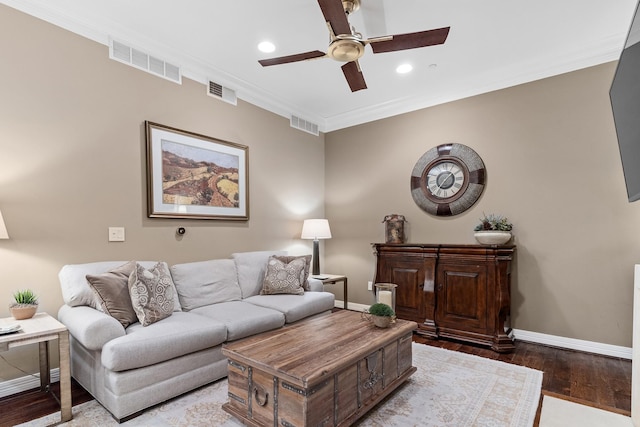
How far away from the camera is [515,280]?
352 centimetres

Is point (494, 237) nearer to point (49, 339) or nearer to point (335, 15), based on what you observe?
point (335, 15)

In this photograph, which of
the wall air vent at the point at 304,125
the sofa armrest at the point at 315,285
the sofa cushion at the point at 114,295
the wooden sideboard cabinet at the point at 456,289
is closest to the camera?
the sofa cushion at the point at 114,295

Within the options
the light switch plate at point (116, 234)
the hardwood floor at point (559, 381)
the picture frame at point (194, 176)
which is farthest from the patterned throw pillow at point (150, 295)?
the picture frame at point (194, 176)

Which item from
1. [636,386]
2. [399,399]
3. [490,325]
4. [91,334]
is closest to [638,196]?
[636,386]

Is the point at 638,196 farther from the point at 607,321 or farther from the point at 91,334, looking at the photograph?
the point at 91,334

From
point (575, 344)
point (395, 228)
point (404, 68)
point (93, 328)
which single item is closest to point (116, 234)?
point (93, 328)

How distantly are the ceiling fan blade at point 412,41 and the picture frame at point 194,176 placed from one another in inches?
84.1

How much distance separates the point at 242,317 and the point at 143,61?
2.54m

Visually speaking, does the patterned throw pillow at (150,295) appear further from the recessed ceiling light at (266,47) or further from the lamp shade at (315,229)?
the recessed ceiling light at (266,47)

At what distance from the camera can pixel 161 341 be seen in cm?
210

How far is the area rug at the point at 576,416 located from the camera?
195cm

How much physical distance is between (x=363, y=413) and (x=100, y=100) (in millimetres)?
3175

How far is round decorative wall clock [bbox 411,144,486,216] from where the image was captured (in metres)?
3.78

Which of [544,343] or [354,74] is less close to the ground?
[354,74]
